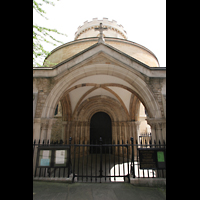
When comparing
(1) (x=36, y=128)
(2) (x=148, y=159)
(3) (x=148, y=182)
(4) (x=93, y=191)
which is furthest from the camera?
(1) (x=36, y=128)

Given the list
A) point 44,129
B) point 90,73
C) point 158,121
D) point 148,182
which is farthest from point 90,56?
point 148,182

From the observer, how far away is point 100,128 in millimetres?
10844

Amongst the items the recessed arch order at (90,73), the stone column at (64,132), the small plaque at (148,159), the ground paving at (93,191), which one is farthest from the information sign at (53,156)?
the stone column at (64,132)

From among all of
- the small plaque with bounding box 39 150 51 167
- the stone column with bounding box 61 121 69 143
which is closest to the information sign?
the small plaque with bounding box 39 150 51 167

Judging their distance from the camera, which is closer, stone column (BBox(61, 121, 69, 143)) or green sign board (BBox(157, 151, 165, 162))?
green sign board (BBox(157, 151, 165, 162))

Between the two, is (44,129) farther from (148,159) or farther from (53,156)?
(148,159)

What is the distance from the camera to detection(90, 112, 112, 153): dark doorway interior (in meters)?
10.6

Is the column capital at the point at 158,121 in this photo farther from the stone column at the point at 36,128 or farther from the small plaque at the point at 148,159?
the stone column at the point at 36,128

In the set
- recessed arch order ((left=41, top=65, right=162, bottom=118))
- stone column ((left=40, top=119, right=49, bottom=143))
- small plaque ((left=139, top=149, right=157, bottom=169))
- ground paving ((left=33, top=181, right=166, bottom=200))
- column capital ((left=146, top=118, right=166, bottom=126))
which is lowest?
ground paving ((left=33, top=181, right=166, bottom=200))

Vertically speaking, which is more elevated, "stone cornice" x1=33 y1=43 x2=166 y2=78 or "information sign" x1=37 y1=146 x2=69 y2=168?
"stone cornice" x1=33 y1=43 x2=166 y2=78

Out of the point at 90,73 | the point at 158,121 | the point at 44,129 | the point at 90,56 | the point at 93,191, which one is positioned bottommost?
the point at 93,191

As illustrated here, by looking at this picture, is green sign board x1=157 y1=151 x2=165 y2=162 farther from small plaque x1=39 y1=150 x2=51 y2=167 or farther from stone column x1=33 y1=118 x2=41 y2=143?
stone column x1=33 y1=118 x2=41 y2=143
